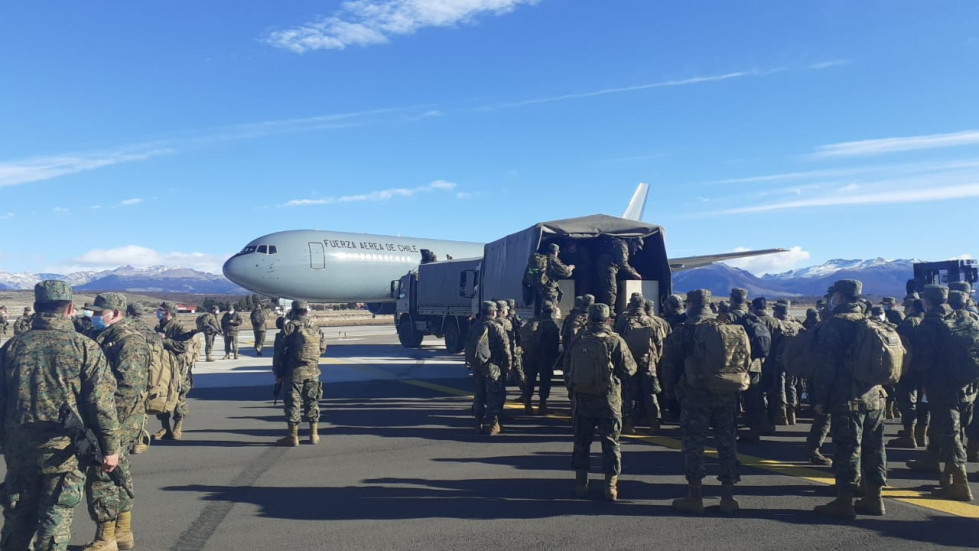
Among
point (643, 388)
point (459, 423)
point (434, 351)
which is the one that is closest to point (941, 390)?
point (643, 388)

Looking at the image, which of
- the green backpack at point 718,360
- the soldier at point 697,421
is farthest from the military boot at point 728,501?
the green backpack at point 718,360

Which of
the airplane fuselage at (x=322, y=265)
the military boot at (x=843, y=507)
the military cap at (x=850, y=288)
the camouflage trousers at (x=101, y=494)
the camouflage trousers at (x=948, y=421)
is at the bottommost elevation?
the military boot at (x=843, y=507)

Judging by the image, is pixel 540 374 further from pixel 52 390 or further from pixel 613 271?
pixel 52 390

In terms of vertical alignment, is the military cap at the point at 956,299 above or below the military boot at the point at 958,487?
above

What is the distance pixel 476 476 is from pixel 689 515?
2256 mm

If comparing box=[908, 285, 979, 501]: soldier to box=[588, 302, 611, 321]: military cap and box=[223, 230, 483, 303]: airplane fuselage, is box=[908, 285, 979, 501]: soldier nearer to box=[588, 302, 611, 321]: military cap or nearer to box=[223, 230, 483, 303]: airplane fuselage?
box=[588, 302, 611, 321]: military cap

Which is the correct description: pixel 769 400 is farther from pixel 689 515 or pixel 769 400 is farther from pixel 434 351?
pixel 434 351

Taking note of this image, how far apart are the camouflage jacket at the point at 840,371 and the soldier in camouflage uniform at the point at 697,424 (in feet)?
2.42

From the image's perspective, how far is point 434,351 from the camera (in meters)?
22.3

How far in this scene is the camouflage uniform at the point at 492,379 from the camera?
9.04 meters

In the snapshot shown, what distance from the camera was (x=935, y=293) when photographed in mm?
6477

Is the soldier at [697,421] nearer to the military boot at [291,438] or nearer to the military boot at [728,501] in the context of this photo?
the military boot at [728,501]

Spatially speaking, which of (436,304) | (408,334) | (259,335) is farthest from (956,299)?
(259,335)

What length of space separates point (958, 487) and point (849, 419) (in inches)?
59.8
